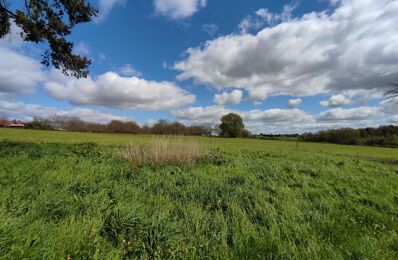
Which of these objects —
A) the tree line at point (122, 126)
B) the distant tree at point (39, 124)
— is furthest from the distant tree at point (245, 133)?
the distant tree at point (39, 124)

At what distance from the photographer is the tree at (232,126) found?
278ft

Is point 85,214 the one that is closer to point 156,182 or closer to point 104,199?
point 104,199

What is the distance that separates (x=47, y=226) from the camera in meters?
Answer: 3.03

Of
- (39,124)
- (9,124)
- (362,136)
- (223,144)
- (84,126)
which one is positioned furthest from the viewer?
(9,124)

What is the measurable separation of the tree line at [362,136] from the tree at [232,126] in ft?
81.2

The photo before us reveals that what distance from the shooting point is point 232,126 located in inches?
3351

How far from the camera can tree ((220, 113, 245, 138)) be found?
84.9 m

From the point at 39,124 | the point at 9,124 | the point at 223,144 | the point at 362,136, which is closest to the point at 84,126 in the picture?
the point at 39,124

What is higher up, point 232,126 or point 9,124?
point 232,126

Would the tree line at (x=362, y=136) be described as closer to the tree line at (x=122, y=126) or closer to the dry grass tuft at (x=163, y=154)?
the tree line at (x=122, y=126)

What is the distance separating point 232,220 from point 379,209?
397 cm

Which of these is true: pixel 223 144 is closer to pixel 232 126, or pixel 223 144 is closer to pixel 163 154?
pixel 163 154

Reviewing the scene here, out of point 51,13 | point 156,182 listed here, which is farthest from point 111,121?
point 156,182

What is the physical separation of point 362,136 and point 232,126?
133ft
